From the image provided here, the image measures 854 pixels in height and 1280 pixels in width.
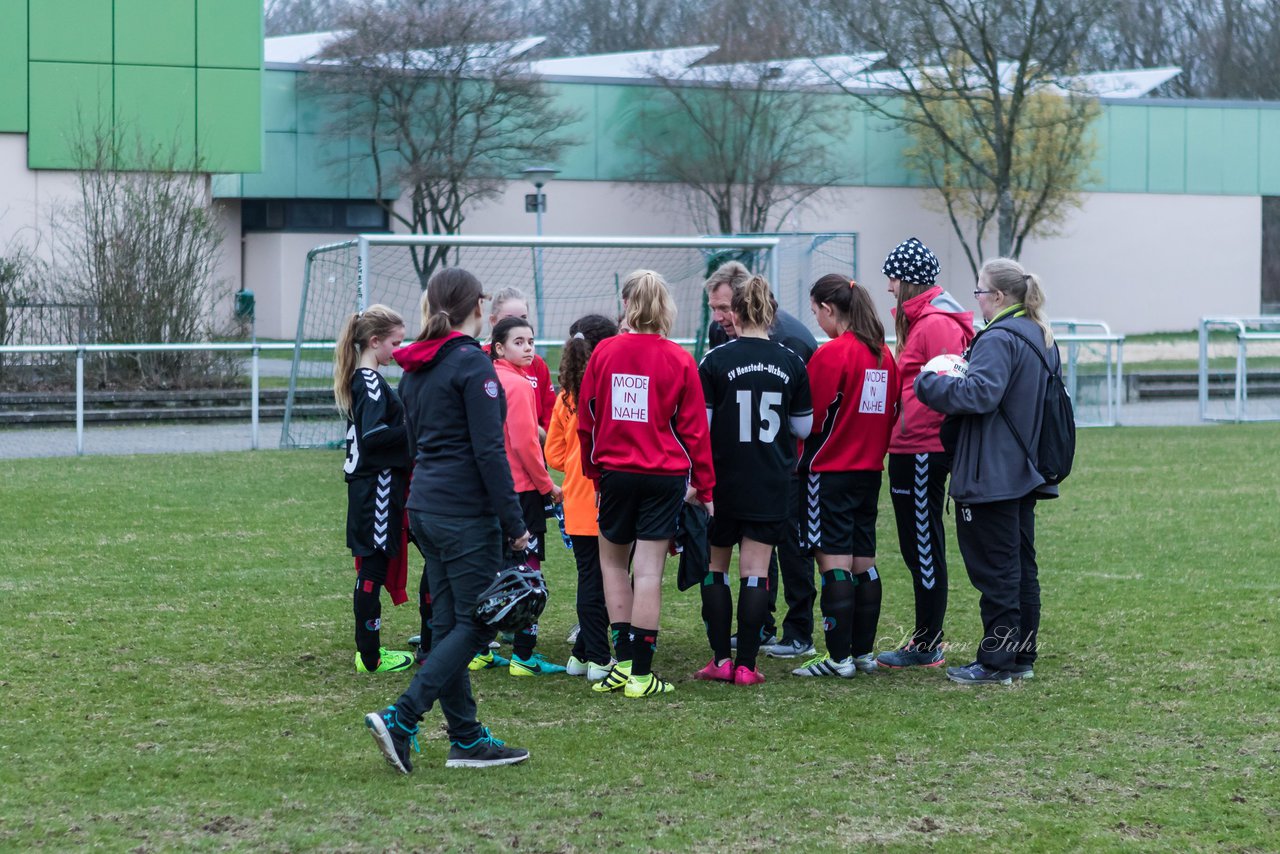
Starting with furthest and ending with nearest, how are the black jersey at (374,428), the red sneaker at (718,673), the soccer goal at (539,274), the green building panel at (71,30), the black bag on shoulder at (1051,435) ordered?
the green building panel at (71,30)
the soccer goal at (539,274)
the red sneaker at (718,673)
the black jersey at (374,428)
the black bag on shoulder at (1051,435)

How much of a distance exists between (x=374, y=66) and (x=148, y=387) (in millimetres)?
16512

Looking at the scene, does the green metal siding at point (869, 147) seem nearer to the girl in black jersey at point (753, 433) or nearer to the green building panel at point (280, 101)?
the green building panel at point (280, 101)

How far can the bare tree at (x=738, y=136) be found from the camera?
36875 millimetres

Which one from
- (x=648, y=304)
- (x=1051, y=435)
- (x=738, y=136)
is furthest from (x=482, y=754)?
(x=738, y=136)

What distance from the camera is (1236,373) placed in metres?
20.5

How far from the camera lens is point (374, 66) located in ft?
111

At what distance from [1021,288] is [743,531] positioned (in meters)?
1.51

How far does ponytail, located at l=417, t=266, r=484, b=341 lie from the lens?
5.01 meters

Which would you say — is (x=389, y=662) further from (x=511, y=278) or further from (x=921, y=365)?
(x=511, y=278)

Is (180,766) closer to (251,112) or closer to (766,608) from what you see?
(766,608)

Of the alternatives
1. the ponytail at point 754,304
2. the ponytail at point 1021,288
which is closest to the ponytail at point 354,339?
the ponytail at point 754,304

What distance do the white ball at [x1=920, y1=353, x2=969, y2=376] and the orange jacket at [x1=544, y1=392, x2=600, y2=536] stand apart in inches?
58.4

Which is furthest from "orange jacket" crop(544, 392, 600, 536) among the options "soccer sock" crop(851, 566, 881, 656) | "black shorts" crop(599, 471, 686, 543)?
"soccer sock" crop(851, 566, 881, 656)

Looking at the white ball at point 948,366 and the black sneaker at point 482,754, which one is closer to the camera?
the black sneaker at point 482,754
